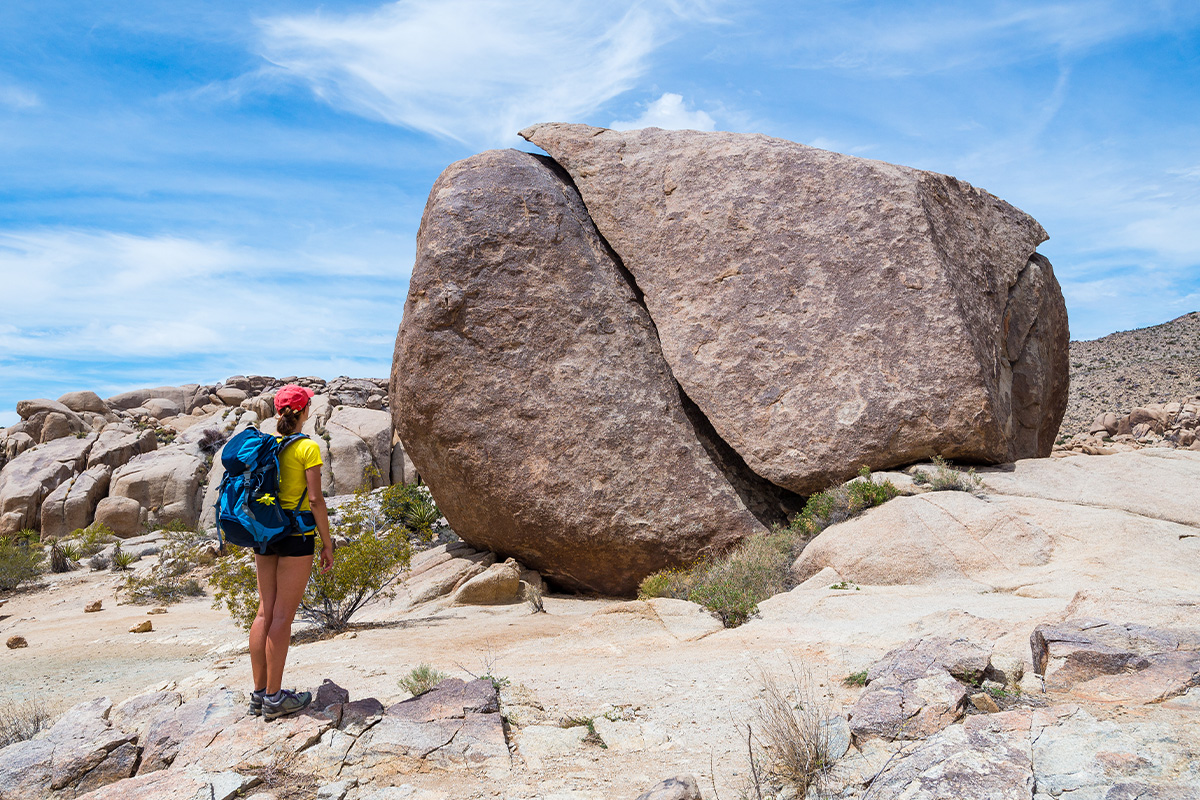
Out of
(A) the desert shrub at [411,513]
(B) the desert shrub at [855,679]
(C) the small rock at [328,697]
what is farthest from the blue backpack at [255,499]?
(A) the desert shrub at [411,513]

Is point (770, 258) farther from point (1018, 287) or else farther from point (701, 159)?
point (1018, 287)

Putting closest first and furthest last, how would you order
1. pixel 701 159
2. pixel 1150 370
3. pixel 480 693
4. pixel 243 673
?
1. pixel 480 693
2. pixel 243 673
3. pixel 701 159
4. pixel 1150 370

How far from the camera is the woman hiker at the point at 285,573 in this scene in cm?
441

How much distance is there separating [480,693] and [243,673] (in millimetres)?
2818

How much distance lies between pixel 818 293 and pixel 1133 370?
37.9 meters

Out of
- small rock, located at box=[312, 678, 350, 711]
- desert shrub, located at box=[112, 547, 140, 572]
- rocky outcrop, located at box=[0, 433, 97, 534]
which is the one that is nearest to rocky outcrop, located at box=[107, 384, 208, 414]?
rocky outcrop, located at box=[0, 433, 97, 534]

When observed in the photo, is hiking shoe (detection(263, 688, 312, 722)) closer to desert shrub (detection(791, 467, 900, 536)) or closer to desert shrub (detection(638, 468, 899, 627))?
desert shrub (detection(638, 468, 899, 627))

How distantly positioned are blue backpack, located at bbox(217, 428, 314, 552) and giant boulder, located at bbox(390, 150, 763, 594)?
5940mm

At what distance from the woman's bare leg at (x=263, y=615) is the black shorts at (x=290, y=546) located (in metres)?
0.06

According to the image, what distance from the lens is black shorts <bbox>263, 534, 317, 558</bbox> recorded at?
4.38 meters

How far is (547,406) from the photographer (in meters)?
10.3

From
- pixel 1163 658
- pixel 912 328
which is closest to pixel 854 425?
pixel 912 328

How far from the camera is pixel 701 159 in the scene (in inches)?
450

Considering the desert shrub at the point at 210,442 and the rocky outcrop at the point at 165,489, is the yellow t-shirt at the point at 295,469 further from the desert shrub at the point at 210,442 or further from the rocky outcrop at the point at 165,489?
the desert shrub at the point at 210,442
